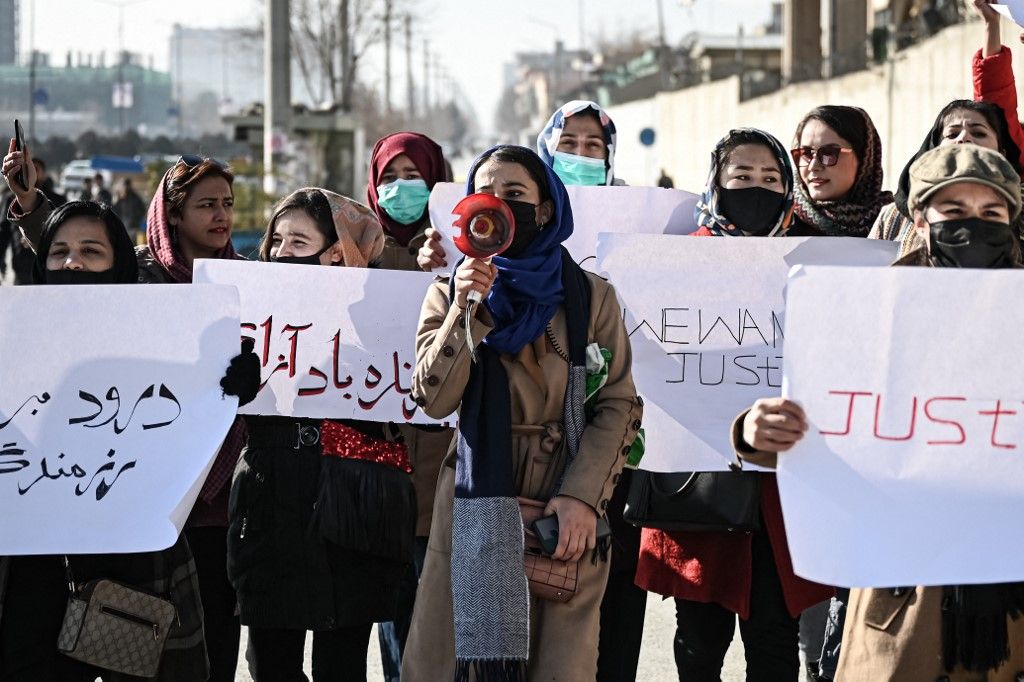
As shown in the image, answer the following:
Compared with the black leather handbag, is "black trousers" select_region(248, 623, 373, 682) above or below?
below

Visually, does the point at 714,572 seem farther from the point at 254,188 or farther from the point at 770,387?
the point at 254,188

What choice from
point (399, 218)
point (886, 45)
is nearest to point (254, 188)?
point (886, 45)

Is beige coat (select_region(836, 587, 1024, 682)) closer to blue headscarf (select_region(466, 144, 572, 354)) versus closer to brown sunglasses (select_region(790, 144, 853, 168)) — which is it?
blue headscarf (select_region(466, 144, 572, 354))

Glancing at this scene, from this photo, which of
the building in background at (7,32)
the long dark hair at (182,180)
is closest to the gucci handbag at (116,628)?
the long dark hair at (182,180)

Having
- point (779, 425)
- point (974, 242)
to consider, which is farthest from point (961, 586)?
point (974, 242)

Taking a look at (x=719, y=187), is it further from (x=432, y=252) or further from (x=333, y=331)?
(x=333, y=331)

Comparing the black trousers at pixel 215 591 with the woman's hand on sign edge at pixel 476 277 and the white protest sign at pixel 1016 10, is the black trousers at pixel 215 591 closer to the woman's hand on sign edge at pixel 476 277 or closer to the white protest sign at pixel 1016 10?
the woman's hand on sign edge at pixel 476 277

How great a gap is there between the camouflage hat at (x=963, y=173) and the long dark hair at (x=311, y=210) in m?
1.92

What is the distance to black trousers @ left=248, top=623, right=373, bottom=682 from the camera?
4.37 metres

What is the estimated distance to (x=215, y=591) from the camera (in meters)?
4.58

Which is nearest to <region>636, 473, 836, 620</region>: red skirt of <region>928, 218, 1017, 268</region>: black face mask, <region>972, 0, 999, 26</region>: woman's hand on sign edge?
<region>928, 218, 1017, 268</region>: black face mask

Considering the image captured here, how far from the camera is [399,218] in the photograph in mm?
5559

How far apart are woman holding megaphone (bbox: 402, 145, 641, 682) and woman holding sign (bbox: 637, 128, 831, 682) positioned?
63 centimetres

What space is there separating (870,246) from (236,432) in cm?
201
